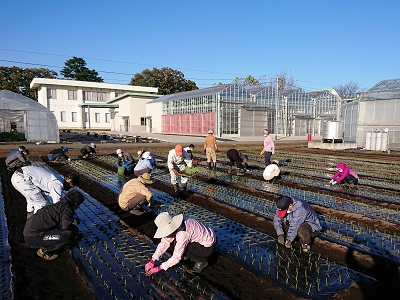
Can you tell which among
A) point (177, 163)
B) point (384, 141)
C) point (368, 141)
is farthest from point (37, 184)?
point (368, 141)

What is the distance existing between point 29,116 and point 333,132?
2290 cm

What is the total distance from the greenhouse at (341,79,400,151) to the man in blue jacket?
17955 millimetres

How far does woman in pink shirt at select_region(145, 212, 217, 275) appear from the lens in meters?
3.58

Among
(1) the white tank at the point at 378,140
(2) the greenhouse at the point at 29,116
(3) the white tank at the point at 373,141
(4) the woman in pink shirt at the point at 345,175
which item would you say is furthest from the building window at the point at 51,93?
(4) the woman in pink shirt at the point at 345,175

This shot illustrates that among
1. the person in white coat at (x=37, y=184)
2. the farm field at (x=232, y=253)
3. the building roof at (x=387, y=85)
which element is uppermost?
the building roof at (x=387, y=85)

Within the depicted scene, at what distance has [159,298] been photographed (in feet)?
11.5

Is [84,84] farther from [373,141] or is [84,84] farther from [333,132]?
[373,141]

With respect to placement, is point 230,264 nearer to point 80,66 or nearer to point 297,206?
point 297,206

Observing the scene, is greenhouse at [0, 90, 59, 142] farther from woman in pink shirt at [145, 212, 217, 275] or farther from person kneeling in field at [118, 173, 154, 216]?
woman in pink shirt at [145, 212, 217, 275]

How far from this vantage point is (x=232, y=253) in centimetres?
479

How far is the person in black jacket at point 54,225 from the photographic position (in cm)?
417

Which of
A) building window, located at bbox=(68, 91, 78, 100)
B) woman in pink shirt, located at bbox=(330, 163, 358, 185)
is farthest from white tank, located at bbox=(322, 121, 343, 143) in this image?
building window, located at bbox=(68, 91, 78, 100)

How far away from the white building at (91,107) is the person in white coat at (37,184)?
37.9m

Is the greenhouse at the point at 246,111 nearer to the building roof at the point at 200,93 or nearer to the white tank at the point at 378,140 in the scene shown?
the building roof at the point at 200,93
